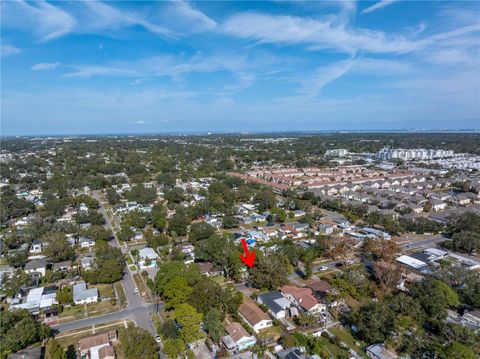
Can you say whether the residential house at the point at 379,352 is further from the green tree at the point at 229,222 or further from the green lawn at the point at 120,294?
the green tree at the point at 229,222

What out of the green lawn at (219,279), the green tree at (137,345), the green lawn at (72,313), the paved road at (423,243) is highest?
the green tree at (137,345)

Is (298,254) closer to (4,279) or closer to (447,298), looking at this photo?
(447,298)

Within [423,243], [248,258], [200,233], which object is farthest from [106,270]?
[423,243]

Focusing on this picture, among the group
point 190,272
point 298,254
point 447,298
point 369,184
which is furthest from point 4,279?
point 369,184

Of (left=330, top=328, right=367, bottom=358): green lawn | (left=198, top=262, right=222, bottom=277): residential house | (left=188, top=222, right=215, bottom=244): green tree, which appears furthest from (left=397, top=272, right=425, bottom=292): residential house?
(left=188, top=222, right=215, bottom=244): green tree

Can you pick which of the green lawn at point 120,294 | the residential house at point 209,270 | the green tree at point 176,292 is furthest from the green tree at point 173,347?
the residential house at point 209,270
